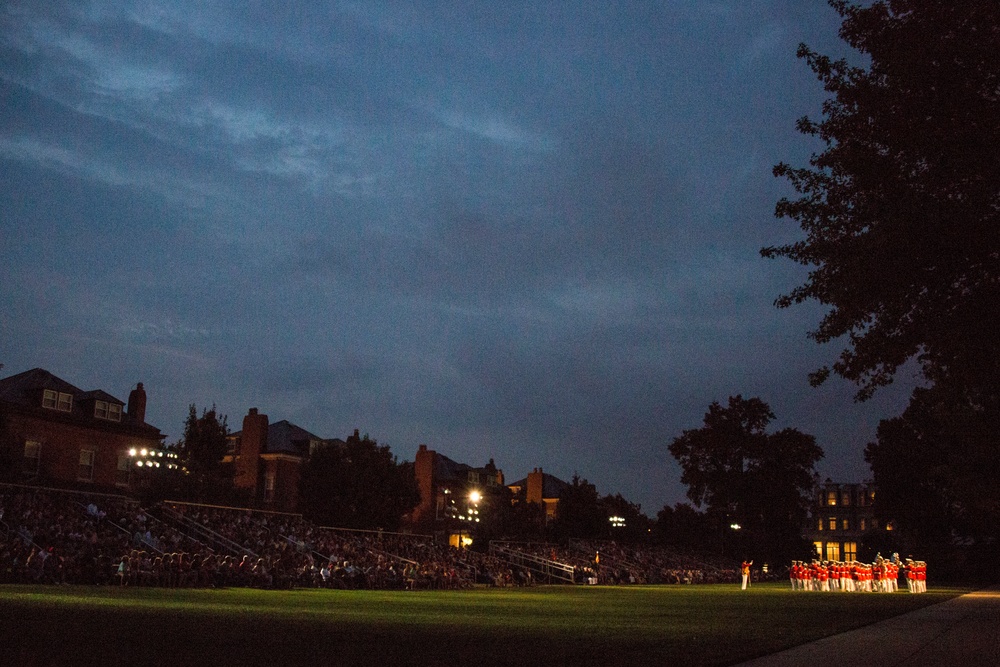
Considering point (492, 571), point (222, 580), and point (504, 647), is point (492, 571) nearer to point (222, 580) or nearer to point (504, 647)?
point (222, 580)

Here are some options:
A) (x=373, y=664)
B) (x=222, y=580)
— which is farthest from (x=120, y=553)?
(x=373, y=664)

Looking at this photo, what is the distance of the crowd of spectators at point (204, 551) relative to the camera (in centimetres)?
2920

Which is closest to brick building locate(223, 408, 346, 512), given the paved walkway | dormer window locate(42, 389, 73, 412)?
dormer window locate(42, 389, 73, 412)

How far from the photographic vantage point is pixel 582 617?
68.7 ft

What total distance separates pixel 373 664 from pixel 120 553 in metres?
24.0

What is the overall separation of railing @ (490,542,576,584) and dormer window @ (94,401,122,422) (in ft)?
80.5

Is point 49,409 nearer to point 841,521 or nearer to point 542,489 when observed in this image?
point 542,489

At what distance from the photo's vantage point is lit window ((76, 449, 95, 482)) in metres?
54.2

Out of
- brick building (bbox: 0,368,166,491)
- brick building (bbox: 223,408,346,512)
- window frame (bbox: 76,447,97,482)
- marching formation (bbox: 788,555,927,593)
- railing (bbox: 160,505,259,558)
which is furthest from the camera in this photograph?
brick building (bbox: 223,408,346,512)

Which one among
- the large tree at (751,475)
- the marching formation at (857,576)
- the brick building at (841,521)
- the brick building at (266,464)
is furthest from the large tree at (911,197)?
the brick building at (841,521)

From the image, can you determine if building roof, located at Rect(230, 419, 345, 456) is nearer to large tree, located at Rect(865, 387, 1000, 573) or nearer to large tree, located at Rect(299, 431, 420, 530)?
large tree, located at Rect(299, 431, 420, 530)

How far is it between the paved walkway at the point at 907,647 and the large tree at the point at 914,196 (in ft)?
15.1

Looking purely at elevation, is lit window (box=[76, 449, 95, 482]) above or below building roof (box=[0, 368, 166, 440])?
below

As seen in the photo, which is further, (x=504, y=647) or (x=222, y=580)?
(x=222, y=580)
